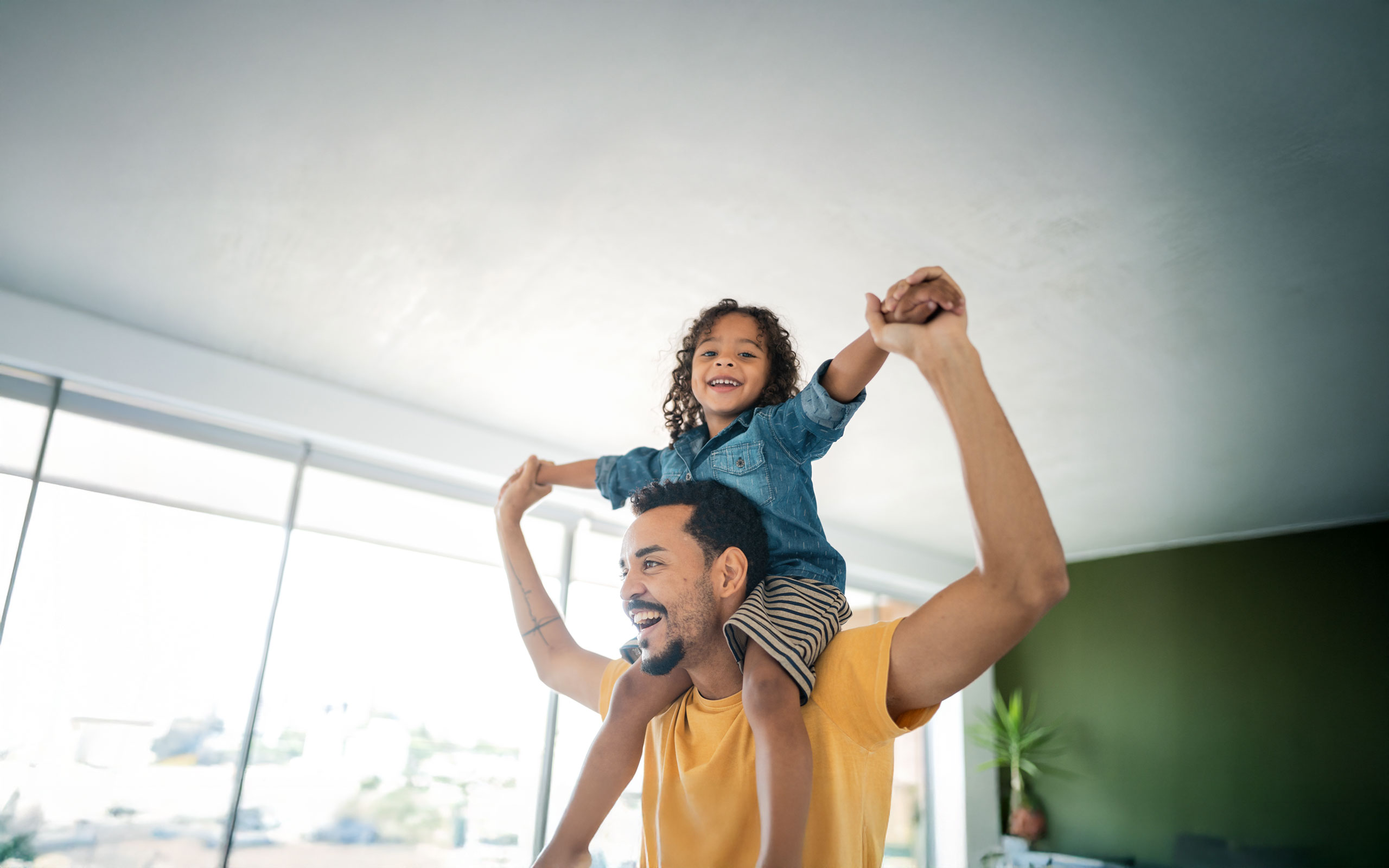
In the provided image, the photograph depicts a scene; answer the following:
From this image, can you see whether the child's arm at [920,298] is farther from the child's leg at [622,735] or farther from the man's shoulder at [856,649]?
the child's leg at [622,735]

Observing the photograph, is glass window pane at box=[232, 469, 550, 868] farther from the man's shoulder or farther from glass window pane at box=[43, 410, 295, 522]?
the man's shoulder

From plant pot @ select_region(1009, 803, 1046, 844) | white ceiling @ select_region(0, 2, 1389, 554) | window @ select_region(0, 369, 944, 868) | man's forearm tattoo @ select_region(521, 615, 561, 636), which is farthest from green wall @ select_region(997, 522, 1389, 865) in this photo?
man's forearm tattoo @ select_region(521, 615, 561, 636)

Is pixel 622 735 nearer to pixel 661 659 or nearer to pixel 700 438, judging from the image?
pixel 661 659

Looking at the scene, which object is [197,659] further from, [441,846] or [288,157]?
[288,157]

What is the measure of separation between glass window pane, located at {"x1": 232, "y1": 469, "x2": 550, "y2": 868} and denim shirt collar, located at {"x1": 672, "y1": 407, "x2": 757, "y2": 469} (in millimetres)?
3846

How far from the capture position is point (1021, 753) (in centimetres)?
734

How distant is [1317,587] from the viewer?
241 inches

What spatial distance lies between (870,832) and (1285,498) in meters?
5.83

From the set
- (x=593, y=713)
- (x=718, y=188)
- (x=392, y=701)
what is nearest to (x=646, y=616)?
(x=718, y=188)

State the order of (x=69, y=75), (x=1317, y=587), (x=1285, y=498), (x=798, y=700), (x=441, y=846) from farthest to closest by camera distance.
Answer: (x=1317, y=587) → (x=1285, y=498) → (x=441, y=846) → (x=69, y=75) → (x=798, y=700)

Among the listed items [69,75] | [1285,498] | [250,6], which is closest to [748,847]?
[250,6]

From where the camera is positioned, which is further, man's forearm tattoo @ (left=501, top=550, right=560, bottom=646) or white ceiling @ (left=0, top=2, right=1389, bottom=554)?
white ceiling @ (left=0, top=2, right=1389, bottom=554)

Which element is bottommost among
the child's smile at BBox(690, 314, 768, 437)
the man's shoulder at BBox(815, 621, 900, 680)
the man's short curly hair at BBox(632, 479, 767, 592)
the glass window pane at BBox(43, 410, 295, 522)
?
the man's shoulder at BBox(815, 621, 900, 680)

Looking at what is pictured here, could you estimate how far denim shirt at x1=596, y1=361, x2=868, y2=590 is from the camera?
1.09 metres
